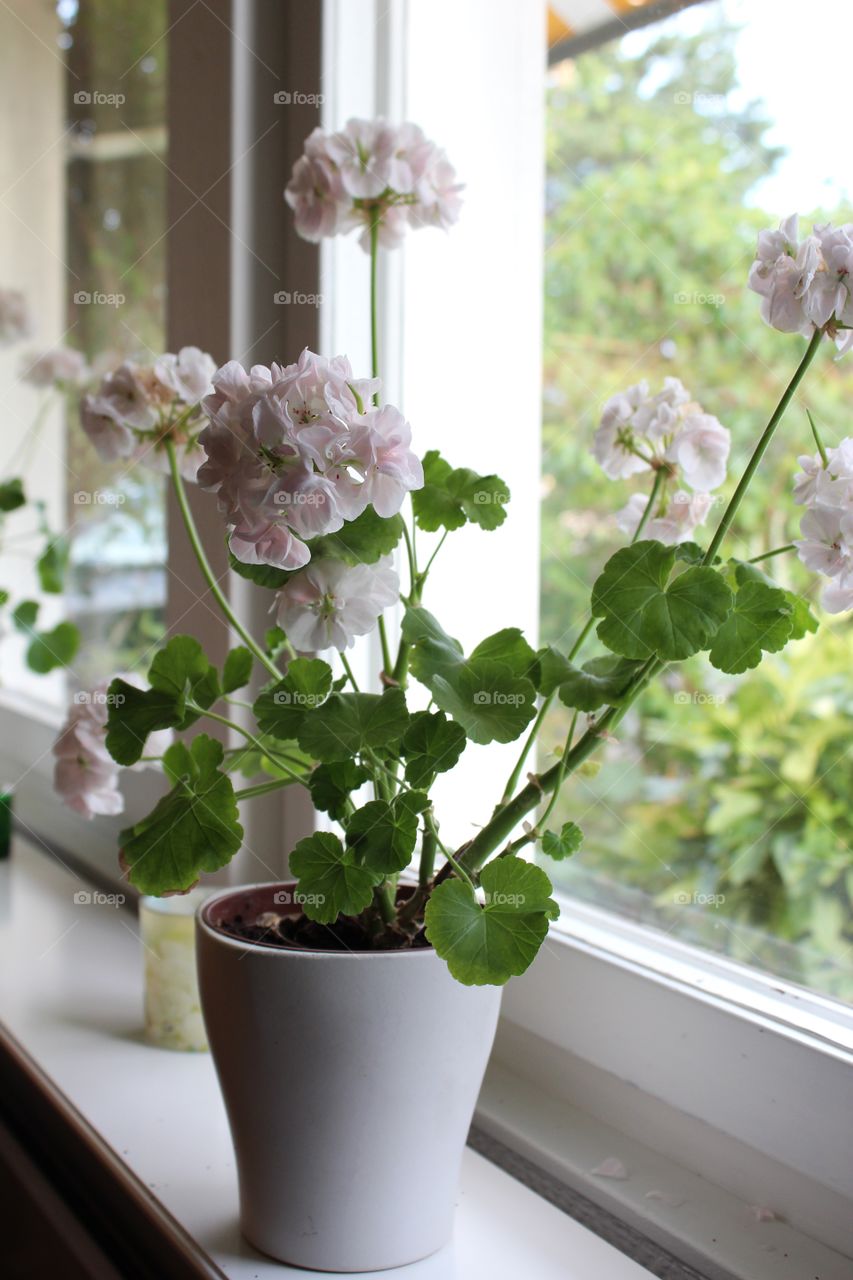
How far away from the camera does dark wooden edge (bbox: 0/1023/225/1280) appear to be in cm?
72

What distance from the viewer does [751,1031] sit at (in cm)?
71

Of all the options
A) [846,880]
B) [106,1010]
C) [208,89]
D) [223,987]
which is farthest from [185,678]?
[846,880]

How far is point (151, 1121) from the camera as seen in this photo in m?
0.86

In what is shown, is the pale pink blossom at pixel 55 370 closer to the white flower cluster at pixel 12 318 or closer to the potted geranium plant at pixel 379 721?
the white flower cluster at pixel 12 318

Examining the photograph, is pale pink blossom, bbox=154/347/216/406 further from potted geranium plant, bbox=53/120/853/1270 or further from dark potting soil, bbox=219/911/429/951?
dark potting soil, bbox=219/911/429/951

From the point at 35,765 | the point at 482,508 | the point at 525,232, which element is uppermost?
the point at 525,232


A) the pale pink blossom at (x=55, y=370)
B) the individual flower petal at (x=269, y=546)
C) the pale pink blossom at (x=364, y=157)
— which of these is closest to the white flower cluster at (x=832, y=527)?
the individual flower petal at (x=269, y=546)

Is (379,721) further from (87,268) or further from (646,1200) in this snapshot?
(87,268)

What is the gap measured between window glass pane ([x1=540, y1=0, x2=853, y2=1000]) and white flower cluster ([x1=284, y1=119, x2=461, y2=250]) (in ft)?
0.68

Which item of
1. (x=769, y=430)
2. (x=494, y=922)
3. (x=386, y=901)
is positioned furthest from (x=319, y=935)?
(x=769, y=430)

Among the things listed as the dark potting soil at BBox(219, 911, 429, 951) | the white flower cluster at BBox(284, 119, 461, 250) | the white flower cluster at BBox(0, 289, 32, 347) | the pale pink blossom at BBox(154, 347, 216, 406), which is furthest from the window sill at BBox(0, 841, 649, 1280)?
the white flower cluster at BBox(0, 289, 32, 347)

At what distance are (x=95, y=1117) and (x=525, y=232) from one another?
0.83 meters

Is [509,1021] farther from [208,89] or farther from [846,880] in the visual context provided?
[208,89]

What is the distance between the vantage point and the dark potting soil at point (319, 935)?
647 mm
